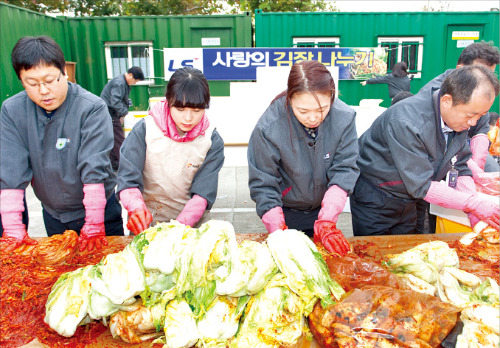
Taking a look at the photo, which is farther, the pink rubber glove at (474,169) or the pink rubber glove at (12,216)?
the pink rubber glove at (474,169)

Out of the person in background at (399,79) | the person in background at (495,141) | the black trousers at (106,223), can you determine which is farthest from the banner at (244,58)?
the black trousers at (106,223)

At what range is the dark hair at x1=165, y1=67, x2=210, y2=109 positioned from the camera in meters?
1.96

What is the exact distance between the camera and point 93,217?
6.68 feet

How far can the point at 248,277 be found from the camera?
1.39m

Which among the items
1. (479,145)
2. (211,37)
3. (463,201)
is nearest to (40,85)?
(463,201)

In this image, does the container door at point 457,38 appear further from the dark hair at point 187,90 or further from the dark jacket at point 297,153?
the dark hair at point 187,90

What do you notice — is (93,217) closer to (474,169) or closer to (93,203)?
(93,203)

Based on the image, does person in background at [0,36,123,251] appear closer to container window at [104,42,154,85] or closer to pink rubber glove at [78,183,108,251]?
pink rubber glove at [78,183,108,251]

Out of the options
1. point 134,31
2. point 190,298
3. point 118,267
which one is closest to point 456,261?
point 190,298

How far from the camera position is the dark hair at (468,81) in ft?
6.45

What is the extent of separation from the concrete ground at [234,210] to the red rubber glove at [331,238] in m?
2.56

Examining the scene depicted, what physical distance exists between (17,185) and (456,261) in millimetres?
2280

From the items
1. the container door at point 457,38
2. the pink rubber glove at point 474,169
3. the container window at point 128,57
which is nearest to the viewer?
the pink rubber glove at point 474,169

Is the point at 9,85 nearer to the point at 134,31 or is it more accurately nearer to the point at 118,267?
the point at 134,31
